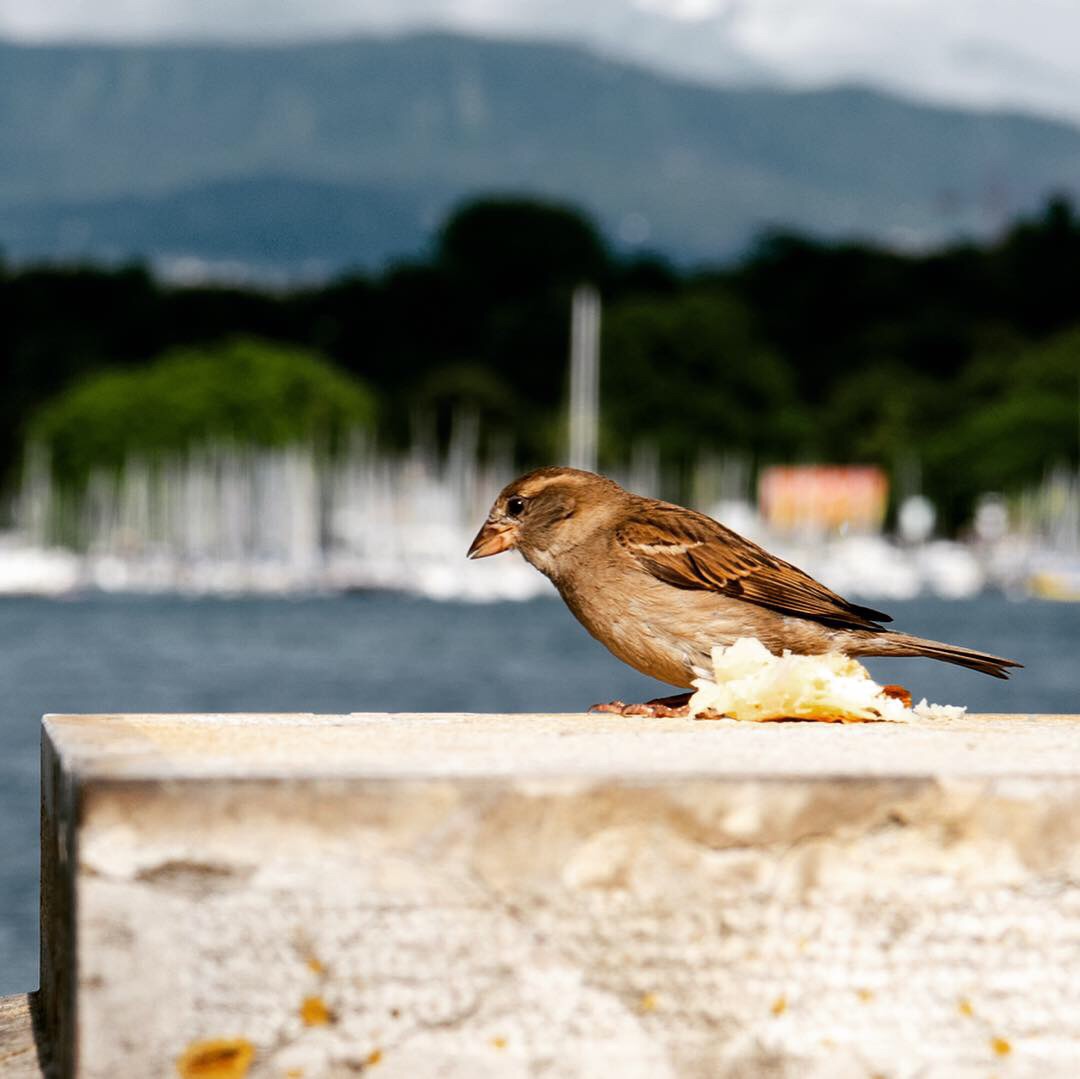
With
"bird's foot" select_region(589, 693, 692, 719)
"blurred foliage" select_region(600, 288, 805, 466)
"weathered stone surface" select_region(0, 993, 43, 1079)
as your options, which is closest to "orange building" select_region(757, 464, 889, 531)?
"blurred foliage" select_region(600, 288, 805, 466)

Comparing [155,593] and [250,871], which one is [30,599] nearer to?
[155,593]

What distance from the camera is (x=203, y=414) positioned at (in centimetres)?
12612

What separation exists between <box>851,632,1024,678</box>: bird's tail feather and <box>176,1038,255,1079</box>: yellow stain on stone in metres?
2.34

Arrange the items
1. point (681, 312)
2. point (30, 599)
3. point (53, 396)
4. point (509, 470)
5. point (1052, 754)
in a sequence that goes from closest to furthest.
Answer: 1. point (1052, 754)
2. point (30, 599)
3. point (509, 470)
4. point (681, 312)
5. point (53, 396)

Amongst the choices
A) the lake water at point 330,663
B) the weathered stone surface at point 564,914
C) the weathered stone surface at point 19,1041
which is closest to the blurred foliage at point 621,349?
the lake water at point 330,663

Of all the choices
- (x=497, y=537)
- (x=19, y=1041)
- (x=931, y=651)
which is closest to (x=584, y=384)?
(x=497, y=537)

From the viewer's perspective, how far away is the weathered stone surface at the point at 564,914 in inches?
179

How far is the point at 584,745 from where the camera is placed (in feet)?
17.1

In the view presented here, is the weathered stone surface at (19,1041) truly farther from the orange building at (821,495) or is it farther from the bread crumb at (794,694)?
the orange building at (821,495)

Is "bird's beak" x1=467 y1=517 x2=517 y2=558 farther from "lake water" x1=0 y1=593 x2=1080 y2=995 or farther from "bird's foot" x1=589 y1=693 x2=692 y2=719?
"lake water" x1=0 y1=593 x2=1080 y2=995

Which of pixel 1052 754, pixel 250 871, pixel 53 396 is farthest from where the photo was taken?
pixel 53 396

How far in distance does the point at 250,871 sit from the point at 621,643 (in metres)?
2.21

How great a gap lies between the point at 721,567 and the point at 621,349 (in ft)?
426

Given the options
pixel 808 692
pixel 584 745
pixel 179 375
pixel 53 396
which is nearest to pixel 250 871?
pixel 584 745
